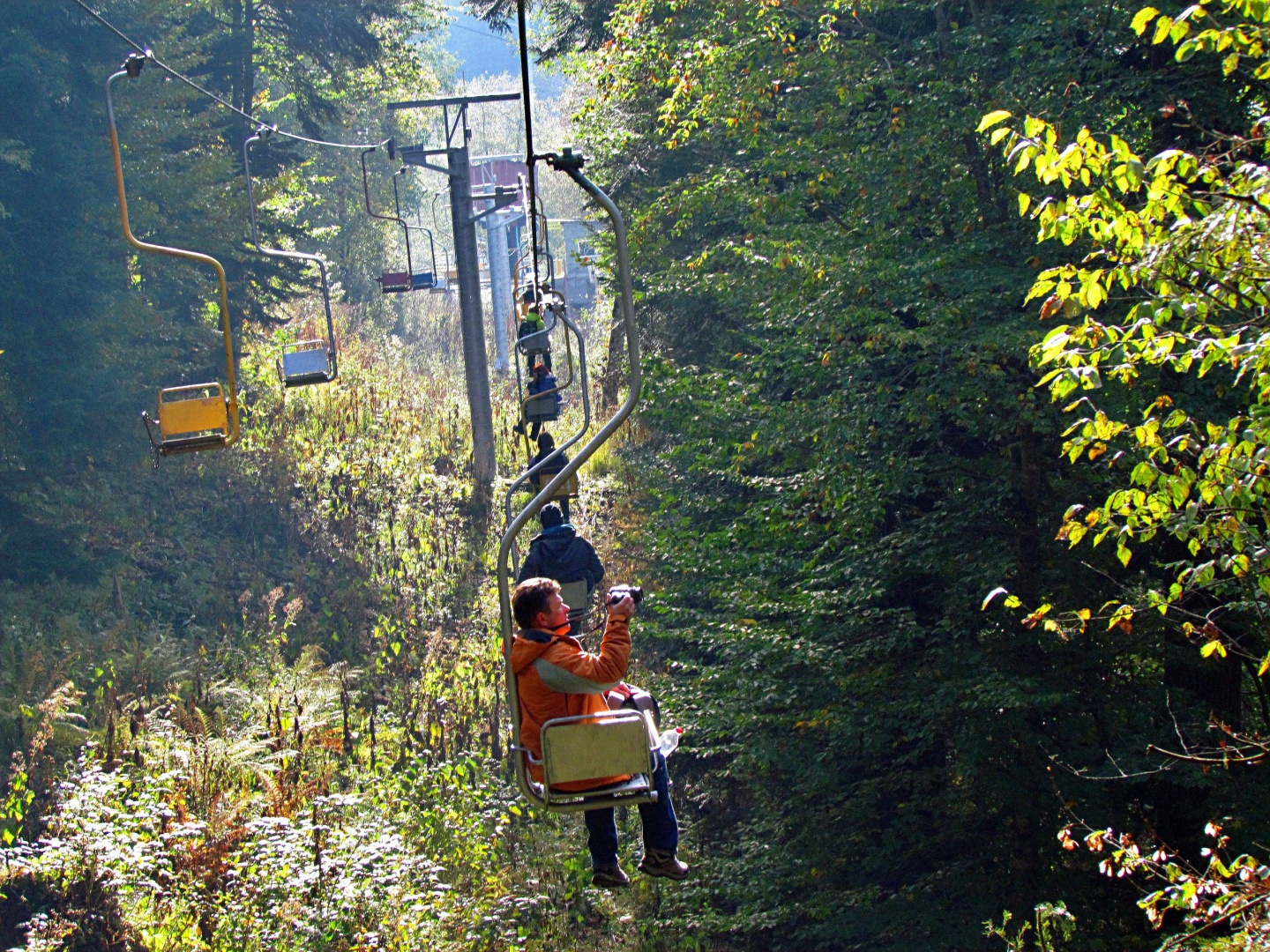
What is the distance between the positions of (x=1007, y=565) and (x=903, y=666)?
4.37 feet

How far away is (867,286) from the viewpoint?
34.7 ft

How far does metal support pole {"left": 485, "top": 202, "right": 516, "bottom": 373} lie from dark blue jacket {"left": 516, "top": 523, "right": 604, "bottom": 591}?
33.0m

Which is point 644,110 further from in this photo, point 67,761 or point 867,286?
point 67,761

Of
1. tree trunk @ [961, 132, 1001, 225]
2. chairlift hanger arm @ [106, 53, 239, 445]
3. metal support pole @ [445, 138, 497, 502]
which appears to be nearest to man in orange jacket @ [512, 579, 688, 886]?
chairlift hanger arm @ [106, 53, 239, 445]

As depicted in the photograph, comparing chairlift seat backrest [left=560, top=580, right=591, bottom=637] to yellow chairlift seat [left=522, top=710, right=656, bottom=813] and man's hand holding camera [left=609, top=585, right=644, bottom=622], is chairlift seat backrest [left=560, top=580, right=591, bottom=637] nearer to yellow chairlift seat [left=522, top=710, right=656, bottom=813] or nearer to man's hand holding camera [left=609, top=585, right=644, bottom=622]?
yellow chairlift seat [left=522, top=710, right=656, bottom=813]

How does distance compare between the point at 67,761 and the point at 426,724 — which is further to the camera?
the point at 426,724

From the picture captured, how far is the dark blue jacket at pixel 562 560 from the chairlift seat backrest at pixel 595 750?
11.9ft

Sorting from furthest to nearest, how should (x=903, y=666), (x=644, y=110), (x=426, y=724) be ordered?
(x=644, y=110)
(x=426, y=724)
(x=903, y=666)

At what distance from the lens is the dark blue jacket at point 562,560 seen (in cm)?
937

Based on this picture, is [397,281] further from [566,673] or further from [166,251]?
[566,673]

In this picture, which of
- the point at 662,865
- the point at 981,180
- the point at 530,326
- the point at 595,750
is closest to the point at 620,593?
the point at 595,750

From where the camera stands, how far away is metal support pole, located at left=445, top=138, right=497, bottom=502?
65.8ft

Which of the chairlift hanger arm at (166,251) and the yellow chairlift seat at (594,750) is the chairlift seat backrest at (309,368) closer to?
the chairlift hanger arm at (166,251)

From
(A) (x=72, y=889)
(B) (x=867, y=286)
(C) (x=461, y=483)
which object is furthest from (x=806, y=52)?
(C) (x=461, y=483)
